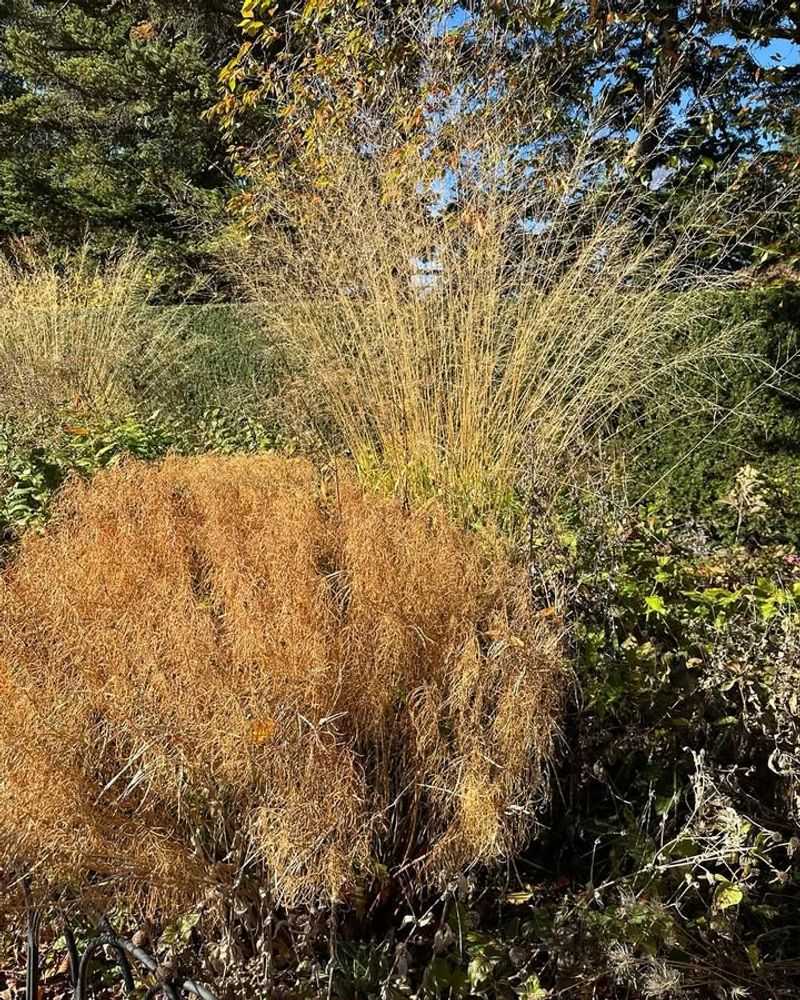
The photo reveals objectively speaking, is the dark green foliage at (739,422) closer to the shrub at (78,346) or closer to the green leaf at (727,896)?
the green leaf at (727,896)

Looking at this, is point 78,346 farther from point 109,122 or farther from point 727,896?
point 109,122

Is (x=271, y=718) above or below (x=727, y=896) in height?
above

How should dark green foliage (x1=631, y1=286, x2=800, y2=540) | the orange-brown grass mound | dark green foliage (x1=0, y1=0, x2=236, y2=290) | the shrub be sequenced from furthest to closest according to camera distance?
dark green foliage (x1=0, y1=0, x2=236, y2=290), the shrub, dark green foliage (x1=631, y1=286, x2=800, y2=540), the orange-brown grass mound

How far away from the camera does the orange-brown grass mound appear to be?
0.92 m

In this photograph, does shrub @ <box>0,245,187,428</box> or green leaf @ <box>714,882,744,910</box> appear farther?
shrub @ <box>0,245,187,428</box>

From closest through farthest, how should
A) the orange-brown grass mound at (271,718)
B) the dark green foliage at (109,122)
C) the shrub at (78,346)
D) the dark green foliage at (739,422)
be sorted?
1. the orange-brown grass mound at (271,718)
2. the dark green foliage at (739,422)
3. the shrub at (78,346)
4. the dark green foliage at (109,122)

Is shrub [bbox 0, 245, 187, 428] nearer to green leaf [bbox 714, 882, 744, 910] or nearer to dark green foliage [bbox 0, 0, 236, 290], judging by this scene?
green leaf [bbox 714, 882, 744, 910]

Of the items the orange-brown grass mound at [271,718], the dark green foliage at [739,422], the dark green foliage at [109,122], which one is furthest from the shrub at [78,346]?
the dark green foliage at [109,122]

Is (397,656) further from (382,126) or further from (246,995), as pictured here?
(382,126)

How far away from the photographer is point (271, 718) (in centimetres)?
96

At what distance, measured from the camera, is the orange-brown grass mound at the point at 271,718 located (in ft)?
3.03

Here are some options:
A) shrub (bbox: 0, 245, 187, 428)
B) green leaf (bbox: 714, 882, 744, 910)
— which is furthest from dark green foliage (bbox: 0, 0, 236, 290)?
green leaf (bbox: 714, 882, 744, 910)

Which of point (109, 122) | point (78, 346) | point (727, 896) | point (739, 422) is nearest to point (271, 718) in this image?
point (727, 896)

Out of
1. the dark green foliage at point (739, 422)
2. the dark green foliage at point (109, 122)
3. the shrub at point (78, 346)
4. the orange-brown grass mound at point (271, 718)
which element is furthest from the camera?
the dark green foliage at point (109, 122)
